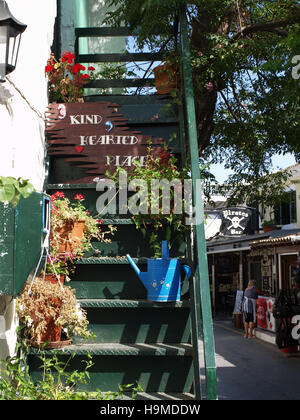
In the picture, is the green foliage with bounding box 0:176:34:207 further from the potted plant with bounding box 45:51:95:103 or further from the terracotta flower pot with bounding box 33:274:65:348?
the potted plant with bounding box 45:51:95:103

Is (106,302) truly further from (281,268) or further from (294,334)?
(281,268)

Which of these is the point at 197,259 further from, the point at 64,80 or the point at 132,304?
the point at 64,80

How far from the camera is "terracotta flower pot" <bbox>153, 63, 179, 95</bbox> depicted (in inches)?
184

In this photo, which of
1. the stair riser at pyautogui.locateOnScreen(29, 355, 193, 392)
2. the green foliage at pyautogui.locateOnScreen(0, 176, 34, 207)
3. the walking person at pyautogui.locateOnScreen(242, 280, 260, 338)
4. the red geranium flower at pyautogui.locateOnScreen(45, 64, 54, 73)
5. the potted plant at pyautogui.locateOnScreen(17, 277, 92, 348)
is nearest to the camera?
the green foliage at pyautogui.locateOnScreen(0, 176, 34, 207)

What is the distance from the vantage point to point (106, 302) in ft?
10.8

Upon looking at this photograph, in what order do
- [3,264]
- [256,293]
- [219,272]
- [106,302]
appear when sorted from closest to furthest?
1. [3,264]
2. [106,302]
3. [256,293]
4. [219,272]

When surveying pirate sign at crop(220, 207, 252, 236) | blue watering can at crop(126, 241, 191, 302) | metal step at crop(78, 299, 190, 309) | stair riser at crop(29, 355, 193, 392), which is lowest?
stair riser at crop(29, 355, 193, 392)

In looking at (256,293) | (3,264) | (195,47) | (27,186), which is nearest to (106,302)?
(3,264)

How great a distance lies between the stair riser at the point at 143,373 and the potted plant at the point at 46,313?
0.28 m

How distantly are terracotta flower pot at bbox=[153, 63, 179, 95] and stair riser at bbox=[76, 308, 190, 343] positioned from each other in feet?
7.23

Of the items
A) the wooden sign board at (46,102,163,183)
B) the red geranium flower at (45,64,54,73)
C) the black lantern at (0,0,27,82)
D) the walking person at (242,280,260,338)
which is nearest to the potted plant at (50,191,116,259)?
the wooden sign board at (46,102,163,183)

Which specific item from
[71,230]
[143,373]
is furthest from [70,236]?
[143,373]

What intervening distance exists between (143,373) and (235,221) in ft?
36.6

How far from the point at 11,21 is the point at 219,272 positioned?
2052cm
